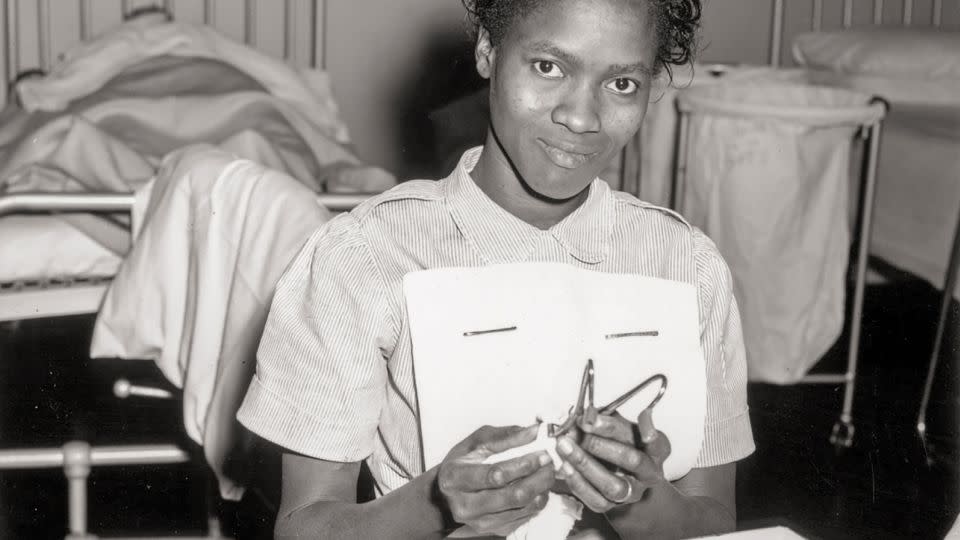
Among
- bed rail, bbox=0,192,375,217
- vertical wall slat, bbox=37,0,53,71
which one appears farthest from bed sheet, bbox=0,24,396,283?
vertical wall slat, bbox=37,0,53,71

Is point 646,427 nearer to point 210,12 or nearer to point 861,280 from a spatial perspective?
point 861,280

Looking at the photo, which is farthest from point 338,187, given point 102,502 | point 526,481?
point 526,481

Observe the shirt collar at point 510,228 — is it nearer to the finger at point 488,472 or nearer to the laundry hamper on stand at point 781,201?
the finger at point 488,472

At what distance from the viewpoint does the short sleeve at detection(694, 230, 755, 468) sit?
104cm

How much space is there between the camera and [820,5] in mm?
3426

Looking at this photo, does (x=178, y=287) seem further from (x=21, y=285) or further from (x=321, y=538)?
(x=321, y=538)

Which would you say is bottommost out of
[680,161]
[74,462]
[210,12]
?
[74,462]

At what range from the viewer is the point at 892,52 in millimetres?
2785

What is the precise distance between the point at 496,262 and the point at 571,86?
163mm

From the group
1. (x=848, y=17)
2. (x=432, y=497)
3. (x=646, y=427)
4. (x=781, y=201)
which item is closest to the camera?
(x=646, y=427)

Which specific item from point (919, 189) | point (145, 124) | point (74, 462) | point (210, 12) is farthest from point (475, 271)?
point (210, 12)

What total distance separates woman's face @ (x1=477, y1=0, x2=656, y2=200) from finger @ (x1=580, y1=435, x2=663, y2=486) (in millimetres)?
295

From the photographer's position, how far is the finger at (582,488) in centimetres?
78

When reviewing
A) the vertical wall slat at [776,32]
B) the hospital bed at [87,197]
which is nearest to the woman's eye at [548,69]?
the hospital bed at [87,197]
